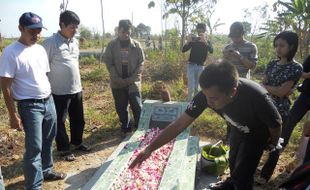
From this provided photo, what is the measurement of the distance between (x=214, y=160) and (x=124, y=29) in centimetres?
248

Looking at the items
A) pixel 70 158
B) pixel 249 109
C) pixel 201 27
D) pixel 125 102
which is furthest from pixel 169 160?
pixel 201 27

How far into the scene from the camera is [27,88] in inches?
135

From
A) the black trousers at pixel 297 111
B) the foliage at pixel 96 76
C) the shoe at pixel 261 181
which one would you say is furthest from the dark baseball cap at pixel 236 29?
the foliage at pixel 96 76

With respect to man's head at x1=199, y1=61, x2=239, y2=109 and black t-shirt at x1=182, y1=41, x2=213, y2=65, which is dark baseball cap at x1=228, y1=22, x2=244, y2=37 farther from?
man's head at x1=199, y1=61, x2=239, y2=109

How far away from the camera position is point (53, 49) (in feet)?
13.7

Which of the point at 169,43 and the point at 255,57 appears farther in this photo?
the point at 169,43

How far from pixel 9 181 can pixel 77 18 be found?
2.26 metres

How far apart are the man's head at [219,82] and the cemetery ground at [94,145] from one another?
2110 mm

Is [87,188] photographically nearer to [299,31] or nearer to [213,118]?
[213,118]

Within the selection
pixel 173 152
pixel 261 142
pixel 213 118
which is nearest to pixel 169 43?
pixel 213 118

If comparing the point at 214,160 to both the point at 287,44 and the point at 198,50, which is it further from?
the point at 198,50

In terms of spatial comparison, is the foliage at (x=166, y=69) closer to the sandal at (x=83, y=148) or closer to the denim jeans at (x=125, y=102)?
the denim jeans at (x=125, y=102)

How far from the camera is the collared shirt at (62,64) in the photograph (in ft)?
13.7

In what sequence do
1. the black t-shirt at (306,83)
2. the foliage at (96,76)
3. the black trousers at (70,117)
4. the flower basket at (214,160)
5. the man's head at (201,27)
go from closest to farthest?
the black t-shirt at (306,83), the flower basket at (214,160), the black trousers at (70,117), the man's head at (201,27), the foliage at (96,76)
